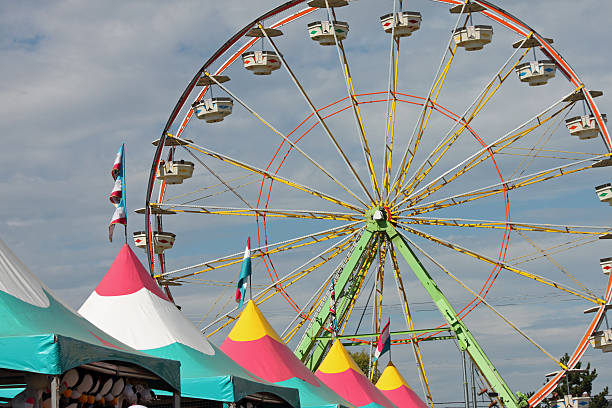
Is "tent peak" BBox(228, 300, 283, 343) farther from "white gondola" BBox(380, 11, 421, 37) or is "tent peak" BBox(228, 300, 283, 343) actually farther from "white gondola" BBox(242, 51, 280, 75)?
"white gondola" BBox(380, 11, 421, 37)

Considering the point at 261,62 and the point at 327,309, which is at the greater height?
the point at 261,62

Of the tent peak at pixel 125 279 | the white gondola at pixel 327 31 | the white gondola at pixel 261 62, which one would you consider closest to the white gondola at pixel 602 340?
the white gondola at pixel 327 31

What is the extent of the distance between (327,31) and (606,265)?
9601mm

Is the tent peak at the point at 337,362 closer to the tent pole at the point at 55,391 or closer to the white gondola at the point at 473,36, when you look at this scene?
the white gondola at the point at 473,36

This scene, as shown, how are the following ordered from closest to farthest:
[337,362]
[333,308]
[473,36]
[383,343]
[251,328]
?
[251,328] < [337,362] < [383,343] < [333,308] < [473,36]

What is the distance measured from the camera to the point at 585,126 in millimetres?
26156

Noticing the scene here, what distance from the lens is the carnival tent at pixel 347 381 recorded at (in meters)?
19.4

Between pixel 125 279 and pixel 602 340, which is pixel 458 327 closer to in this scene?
pixel 602 340

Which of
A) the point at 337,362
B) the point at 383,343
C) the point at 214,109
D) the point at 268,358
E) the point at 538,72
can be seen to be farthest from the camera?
the point at 214,109

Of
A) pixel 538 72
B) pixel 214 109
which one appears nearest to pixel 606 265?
pixel 538 72

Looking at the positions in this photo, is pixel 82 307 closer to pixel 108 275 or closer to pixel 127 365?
pixel 108 275

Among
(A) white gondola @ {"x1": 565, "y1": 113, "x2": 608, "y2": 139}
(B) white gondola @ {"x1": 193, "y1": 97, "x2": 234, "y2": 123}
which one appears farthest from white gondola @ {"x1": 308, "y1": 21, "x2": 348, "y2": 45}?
(A) white gondola @ {"x1": 565, "y1": 113, "x2": 608, "y2": 139}

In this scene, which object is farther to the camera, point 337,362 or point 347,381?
point 337,362

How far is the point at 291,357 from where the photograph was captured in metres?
16.5
